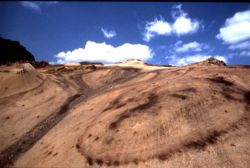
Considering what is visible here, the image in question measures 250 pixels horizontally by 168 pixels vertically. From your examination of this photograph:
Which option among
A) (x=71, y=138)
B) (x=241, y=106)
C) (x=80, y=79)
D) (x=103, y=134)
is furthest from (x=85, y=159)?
(x=80, y=79)

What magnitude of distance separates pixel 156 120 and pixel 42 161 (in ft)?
20.6

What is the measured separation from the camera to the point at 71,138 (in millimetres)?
15570

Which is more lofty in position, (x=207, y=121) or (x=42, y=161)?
(x=207, y=121)

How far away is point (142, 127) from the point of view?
13.3m

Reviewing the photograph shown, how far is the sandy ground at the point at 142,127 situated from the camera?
11648mm

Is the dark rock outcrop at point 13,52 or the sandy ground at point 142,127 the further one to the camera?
the dark rock outcrop at point 13,52

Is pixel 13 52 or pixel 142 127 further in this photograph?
pixel 13 52

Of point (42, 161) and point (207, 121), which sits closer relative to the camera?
point (207, 121)

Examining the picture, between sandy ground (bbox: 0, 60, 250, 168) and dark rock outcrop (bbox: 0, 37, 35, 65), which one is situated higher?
dark rock outcrop (bbox: 0, 37, 35, 65)

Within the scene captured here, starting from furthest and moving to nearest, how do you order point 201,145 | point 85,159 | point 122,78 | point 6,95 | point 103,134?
point 122,78
point 6,95
point 103,134
point 85,159
point 201,145

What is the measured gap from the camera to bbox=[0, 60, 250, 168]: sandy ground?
459 inches

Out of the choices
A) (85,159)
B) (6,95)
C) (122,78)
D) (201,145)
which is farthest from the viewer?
(122,78)

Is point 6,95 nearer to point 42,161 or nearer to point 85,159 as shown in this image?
point 42,161

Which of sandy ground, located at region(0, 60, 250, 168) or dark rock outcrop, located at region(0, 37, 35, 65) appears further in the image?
dark rock outcrop, located at region(0, 37, 35, 65)
